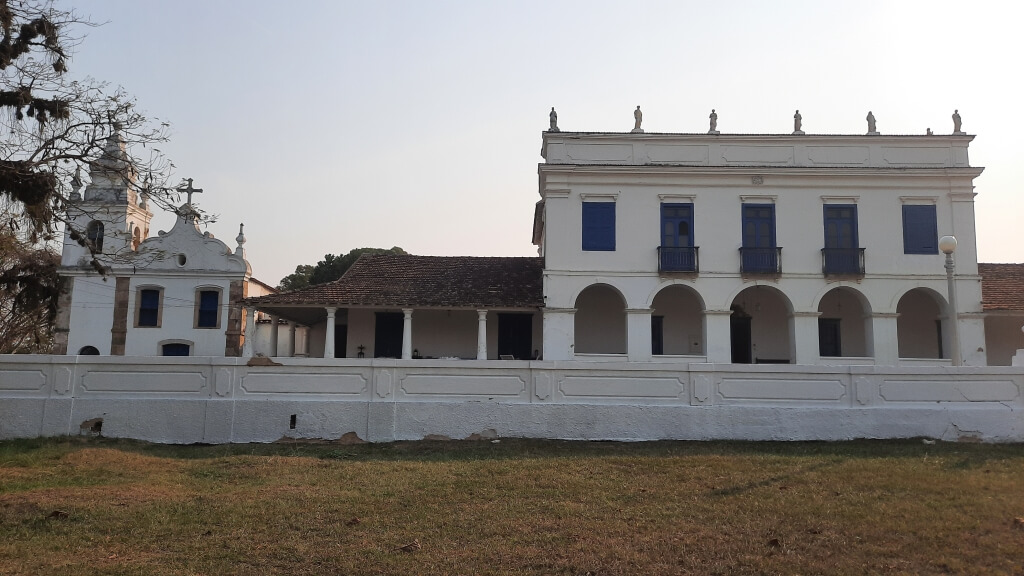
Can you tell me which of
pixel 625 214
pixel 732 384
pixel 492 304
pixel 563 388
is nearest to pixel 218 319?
pixel 492 304

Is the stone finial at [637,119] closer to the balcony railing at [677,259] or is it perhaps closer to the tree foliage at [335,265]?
the balcony railing at [677,259]

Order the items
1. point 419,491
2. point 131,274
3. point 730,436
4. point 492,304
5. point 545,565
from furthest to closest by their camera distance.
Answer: point 131,274, point 492,304, point 730,436, point 419,491, point 545,565

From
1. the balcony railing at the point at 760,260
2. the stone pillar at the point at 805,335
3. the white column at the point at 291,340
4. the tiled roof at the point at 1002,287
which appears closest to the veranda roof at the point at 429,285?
the balcony railing at the point at 760,260


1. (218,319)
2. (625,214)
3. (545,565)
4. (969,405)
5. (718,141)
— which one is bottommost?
(545,565)

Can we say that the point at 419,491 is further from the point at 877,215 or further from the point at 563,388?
the point at 877,215

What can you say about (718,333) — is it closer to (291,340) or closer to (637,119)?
(637,119)

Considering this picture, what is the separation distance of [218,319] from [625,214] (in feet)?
43.2

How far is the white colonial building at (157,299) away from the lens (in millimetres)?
23656

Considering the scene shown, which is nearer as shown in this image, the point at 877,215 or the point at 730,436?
the point at 730,436

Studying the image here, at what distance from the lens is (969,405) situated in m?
11.8

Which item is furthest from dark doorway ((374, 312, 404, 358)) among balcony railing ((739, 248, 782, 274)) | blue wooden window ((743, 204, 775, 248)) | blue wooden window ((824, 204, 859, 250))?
blue wooden window ((824, 204, 859, 250))

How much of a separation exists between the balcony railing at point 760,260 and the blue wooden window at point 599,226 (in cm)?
374

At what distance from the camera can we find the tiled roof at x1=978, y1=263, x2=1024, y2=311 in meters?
21.2

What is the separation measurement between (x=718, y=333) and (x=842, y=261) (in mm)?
4069
